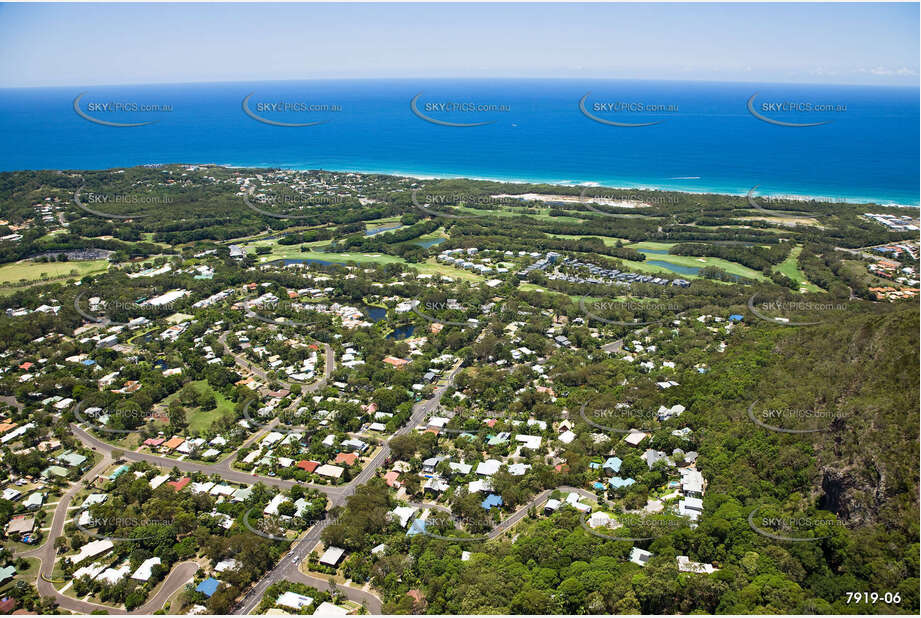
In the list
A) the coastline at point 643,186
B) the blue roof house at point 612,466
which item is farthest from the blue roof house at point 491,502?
the coastline at point 643,186

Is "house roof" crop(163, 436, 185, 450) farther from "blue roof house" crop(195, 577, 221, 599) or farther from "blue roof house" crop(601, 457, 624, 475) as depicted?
"blue roof house" crop(601, 457, 624, 475)

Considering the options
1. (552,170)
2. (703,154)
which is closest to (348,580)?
(552,170)

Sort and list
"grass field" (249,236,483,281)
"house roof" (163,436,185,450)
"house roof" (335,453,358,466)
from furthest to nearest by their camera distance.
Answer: "grass field" (249,236,483,281) < "house roof" (163,436,185,450) < "house roof" (335,453,358,466)

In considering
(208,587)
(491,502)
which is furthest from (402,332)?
(208,587)

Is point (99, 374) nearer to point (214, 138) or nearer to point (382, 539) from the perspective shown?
point (382, 539)

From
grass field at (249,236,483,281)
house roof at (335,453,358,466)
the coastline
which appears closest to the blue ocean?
the coastline

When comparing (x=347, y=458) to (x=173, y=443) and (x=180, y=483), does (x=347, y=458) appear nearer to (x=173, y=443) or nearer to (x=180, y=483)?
(x=180, y=483)
